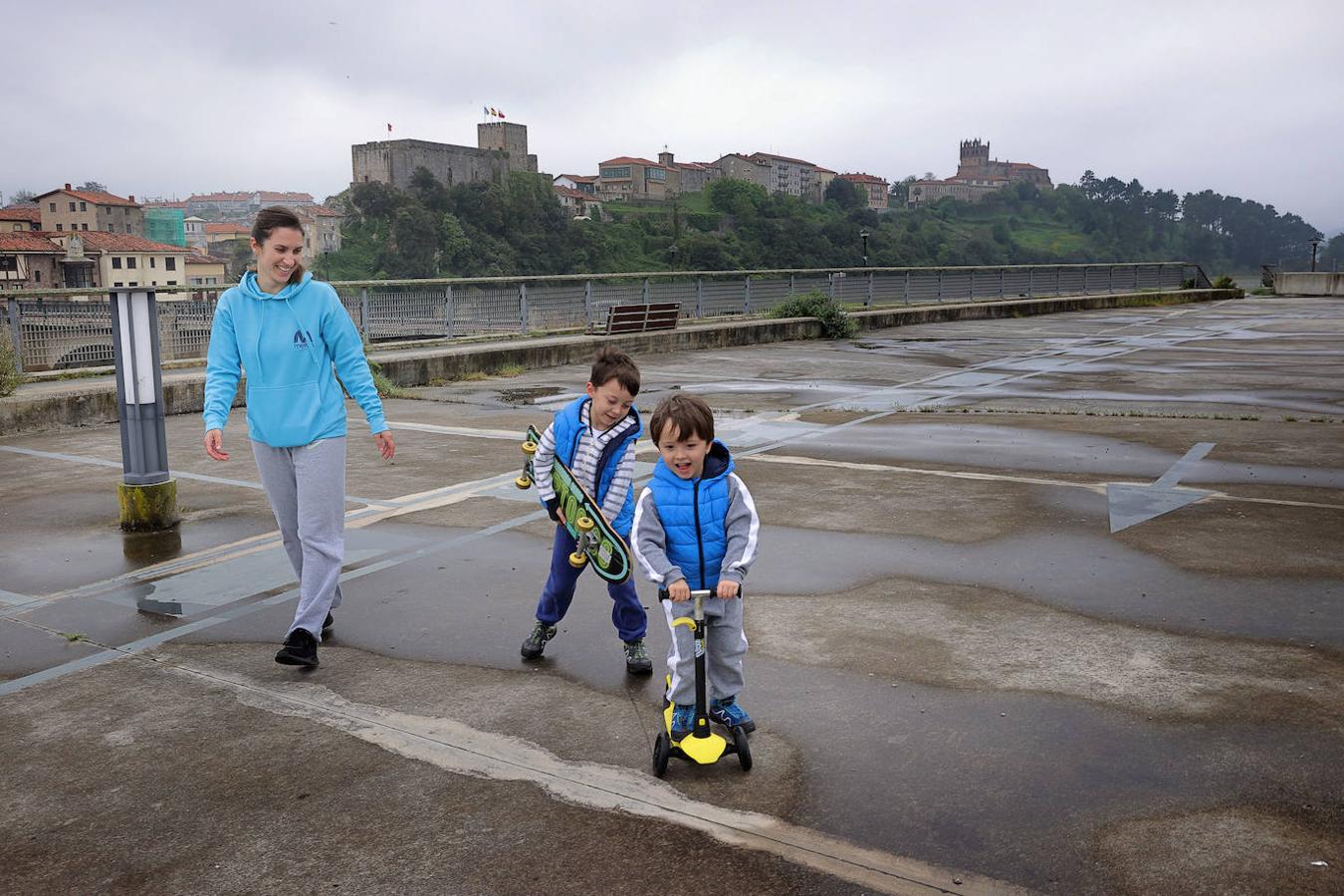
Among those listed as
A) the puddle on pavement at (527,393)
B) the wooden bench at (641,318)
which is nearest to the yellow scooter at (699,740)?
the puddle on pavement at (527,393)

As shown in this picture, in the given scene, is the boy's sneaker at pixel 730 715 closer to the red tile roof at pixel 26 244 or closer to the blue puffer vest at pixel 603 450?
the blue puffer vest at pixel 603 450

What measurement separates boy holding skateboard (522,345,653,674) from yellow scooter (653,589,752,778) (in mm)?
747

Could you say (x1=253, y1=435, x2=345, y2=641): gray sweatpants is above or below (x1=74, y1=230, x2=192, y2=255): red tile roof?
below

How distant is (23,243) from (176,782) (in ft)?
387

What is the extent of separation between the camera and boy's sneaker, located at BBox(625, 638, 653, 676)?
443cm

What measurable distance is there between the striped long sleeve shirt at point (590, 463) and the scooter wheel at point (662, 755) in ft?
3.05

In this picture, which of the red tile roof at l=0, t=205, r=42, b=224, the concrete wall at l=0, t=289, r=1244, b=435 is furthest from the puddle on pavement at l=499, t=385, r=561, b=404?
the red tile roof at l=0, t=205, r=42, b=224

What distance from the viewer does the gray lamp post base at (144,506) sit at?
659 centimetres

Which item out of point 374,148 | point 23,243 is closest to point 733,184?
point 374,148

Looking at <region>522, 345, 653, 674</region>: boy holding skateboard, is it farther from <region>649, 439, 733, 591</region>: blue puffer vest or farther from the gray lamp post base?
the gray lamp post base

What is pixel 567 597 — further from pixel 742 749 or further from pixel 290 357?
pixel 290 357

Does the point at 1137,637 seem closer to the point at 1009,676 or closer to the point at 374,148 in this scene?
the point at 1009,676

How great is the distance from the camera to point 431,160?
461ft

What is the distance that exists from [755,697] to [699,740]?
2.21ft
